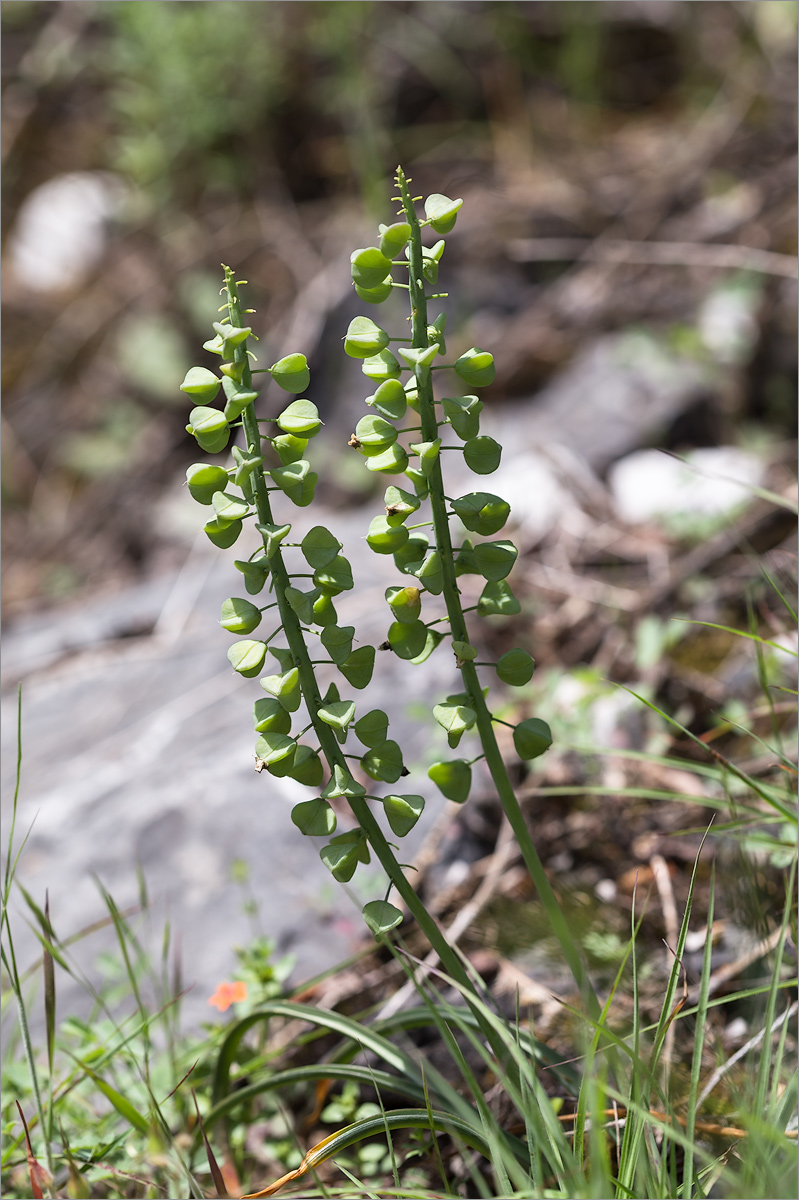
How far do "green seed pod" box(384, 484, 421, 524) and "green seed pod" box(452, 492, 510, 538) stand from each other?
50mm

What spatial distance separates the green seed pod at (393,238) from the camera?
754mm

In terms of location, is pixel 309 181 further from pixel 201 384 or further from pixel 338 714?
pixel 338 714

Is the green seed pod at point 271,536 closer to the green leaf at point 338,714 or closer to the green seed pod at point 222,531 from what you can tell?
the green seed pod at point 222,531

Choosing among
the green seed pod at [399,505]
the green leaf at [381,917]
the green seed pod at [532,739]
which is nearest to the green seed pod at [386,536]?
the green seed pod at [399,505]

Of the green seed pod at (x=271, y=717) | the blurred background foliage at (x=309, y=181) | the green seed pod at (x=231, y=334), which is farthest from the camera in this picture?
the blurred background foliage at (x=309, y=181)

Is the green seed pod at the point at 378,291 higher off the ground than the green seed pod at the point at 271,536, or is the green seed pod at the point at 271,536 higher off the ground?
the green seed pod at the point at 378,291

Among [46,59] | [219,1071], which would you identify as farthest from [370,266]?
[46,59]

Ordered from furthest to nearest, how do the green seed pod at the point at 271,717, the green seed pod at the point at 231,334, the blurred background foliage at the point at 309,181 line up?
the blurred background foliage at the point at 309,181, the green seed pod at the point at 271,717, the green seed pod at the point at 231,334

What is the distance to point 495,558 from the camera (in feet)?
2.76

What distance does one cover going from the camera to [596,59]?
4215 mm

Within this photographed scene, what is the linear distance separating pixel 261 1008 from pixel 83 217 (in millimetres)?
4814

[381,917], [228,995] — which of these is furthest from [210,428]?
[228,995]

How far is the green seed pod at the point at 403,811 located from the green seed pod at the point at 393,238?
19.2 inches

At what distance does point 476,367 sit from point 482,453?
78 mm
